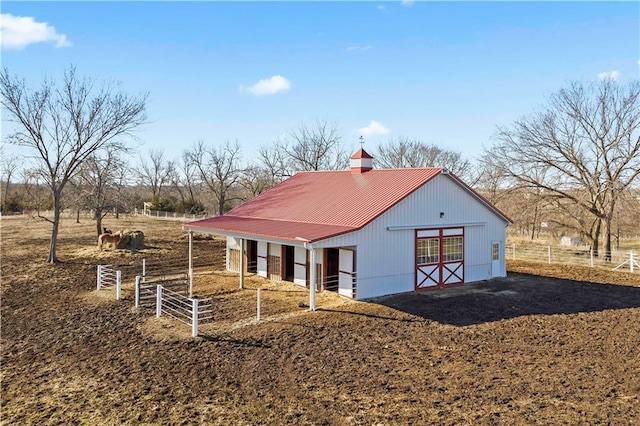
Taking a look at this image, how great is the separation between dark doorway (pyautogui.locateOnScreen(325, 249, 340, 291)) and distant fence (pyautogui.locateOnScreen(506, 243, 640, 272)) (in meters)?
13.1

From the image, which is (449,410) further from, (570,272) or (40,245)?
(40,245)

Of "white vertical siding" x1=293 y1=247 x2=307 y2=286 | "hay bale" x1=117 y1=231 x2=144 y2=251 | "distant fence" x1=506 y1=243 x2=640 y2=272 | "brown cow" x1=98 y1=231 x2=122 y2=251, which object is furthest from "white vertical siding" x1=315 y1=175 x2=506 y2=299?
"brown cow" x1=98 y1=231 x2=122 y2=251

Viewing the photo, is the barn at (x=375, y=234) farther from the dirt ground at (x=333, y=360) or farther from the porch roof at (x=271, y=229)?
the dirt ground at (x=333, y=360)

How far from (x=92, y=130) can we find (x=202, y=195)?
4469 cm

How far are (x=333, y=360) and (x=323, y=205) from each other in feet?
30.5

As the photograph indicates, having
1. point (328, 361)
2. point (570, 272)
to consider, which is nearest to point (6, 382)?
point (328, 361)

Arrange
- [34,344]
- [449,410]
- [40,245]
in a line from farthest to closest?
[40,245] → [34,344] → [449,410]

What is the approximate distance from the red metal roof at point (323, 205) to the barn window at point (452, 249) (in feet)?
8.39

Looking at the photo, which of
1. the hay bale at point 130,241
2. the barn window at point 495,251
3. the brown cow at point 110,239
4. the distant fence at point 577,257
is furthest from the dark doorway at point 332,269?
the brown cow at point 110,239

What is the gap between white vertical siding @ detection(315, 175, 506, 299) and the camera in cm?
1580

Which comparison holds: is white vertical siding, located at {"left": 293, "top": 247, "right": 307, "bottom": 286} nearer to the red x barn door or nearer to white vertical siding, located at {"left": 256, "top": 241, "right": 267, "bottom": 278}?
white vertical siding, located at {"left": 256, "top": 241, "right": 267, "bottom": 278}

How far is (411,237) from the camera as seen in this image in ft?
55.8

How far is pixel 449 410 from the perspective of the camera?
7.91 meters

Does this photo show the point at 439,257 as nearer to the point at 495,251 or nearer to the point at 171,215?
the point at 495,251
